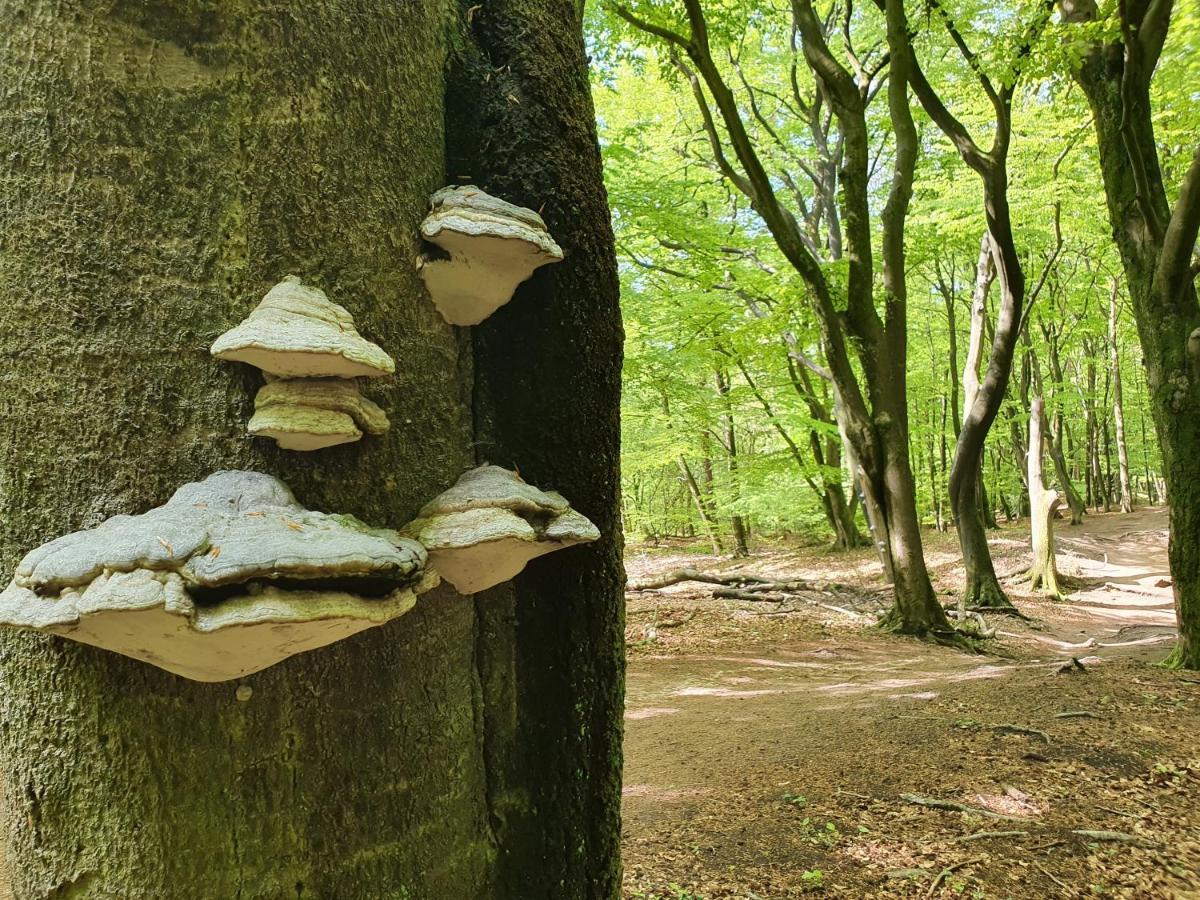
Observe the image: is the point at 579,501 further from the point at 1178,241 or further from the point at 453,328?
the point at 1178,241

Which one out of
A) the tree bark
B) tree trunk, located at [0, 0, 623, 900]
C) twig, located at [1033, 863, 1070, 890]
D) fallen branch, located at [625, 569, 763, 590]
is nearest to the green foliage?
the tree bark

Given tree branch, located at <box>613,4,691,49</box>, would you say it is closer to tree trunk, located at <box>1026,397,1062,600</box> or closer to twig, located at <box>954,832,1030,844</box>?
twig, located at <box>954,832,1030,844</box>

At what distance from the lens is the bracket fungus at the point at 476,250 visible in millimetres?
1310

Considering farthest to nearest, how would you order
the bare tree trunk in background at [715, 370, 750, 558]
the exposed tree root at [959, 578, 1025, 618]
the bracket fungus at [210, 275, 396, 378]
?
the bare tree trunk in background at [715, 370, 750, 558] < the exposed tree root at [959, 578, 1025, 618] < the bracket fungus at [210, 275, 396, 378]

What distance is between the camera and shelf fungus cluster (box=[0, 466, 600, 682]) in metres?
0.88

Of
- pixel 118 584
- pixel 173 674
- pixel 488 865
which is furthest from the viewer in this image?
pixel 488 865

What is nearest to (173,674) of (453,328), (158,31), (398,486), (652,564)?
(398,486)

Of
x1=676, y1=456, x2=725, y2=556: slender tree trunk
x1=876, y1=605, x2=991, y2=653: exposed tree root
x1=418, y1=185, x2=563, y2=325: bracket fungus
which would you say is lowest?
x1=876, y1=605, x2=991, y2=653: exposed tree root

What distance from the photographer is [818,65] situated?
9445 mm

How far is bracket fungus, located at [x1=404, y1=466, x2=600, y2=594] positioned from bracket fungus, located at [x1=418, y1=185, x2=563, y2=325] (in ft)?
1.14

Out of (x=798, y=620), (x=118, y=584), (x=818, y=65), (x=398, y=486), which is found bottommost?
(x=798, y=620)

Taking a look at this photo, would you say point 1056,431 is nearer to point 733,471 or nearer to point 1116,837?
point 733,471

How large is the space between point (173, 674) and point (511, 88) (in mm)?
1355

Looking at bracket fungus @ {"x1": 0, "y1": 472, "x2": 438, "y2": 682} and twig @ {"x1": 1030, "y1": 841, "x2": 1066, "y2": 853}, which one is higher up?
bracket fungus @ {"x1": 0, "y1": 472, "x2": 438, "y2": 682}
